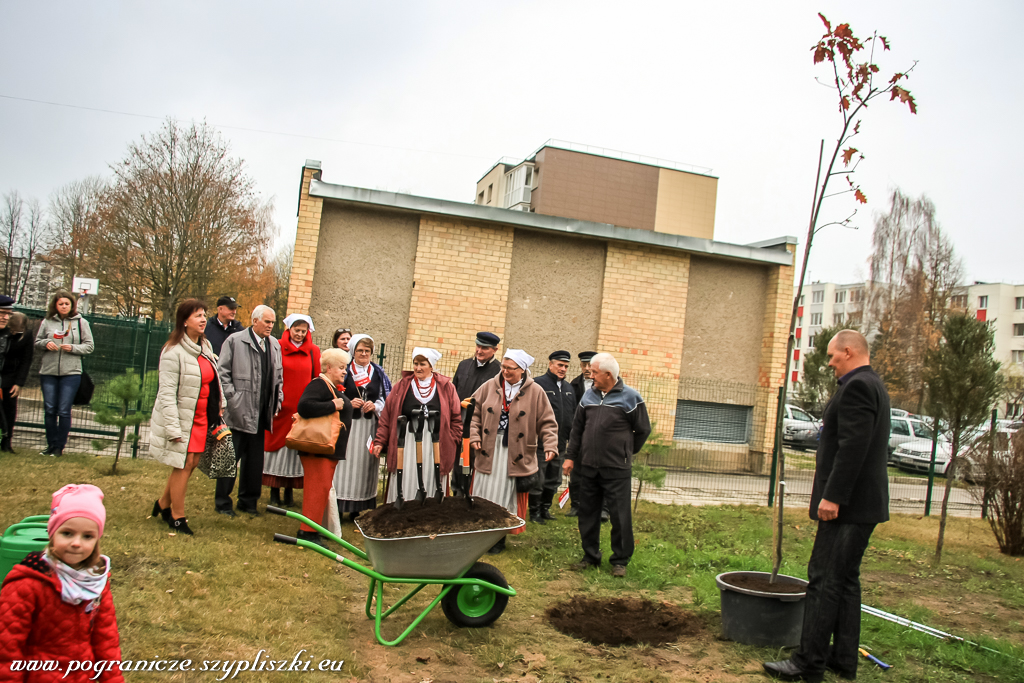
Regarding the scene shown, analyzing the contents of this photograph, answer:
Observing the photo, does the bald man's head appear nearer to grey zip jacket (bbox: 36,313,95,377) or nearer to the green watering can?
the green watering can

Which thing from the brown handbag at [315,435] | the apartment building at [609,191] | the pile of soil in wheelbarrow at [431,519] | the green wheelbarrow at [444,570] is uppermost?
the apartment building at [609,191]

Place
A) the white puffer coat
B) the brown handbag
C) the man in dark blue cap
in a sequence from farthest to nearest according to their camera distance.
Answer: the man in dark blue cap
the brown handbag
the white puffer coat

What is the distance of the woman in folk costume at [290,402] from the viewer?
23.8 feet

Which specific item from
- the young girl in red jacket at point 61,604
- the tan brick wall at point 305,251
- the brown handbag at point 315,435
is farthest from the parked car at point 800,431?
the young girl in red jacket at point 61,604

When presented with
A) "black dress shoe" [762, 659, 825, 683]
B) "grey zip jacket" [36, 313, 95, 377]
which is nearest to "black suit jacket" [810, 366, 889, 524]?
"black dress shoe" [762, 659, 825, 683]

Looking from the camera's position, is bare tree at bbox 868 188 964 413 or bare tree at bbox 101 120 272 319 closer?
bare tree at bbox 101 120 272 319

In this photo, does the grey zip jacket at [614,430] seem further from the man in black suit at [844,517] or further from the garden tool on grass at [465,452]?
the man in black suit at [844,517]

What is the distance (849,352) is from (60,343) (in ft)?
27.3

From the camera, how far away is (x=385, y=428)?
21.5 feet

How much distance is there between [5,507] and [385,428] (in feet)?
10.4

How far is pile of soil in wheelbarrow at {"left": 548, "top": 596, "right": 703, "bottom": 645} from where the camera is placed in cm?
498

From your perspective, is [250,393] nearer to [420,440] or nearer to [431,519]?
[420,440]

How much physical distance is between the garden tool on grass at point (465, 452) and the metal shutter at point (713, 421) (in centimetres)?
Result: 903

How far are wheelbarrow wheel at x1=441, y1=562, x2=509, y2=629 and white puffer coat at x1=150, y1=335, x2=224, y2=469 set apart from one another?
2523mm
